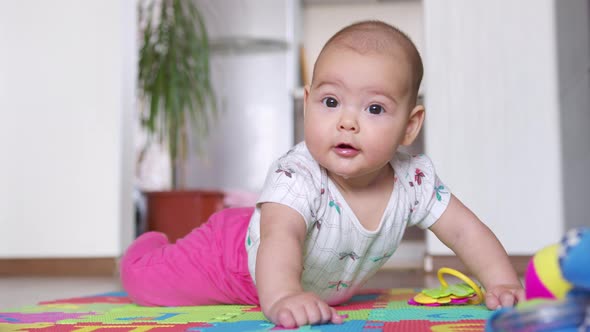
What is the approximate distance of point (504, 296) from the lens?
38.5 inches

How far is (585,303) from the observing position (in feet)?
1.88

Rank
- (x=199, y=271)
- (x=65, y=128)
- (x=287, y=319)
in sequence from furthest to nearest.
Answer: (x=65, y=128), (x=199, y=271), (x=287, y=319)

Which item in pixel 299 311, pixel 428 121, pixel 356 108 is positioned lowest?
pixel 299 311

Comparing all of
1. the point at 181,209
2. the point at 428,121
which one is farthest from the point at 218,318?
the point at 181,209

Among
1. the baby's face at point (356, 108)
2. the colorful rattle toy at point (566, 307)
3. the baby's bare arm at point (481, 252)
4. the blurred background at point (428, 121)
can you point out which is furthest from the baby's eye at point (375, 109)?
the blurred background at point (428, 121)

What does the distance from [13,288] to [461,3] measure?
170 cm

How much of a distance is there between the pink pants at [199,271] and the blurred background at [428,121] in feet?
4.00

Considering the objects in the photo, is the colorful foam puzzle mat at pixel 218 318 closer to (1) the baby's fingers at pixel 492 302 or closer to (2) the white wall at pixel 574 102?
(1) the baby's fingers at pixel 492 302

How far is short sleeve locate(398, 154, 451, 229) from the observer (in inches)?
44.6

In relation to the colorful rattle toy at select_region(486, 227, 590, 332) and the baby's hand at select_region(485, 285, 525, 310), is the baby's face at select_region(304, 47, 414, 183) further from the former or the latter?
the colorful rattle toy at select_region(486, 227, 590, 332)

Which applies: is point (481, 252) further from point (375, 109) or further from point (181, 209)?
point (181, 209)

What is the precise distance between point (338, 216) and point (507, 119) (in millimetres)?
1490

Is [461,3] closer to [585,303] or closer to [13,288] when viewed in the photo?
[13,288]

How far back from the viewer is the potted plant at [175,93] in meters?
2.99
